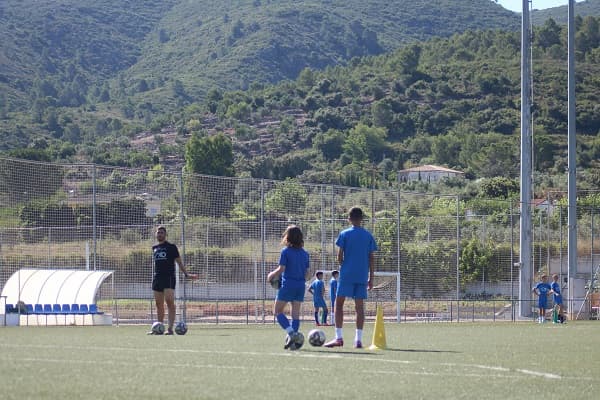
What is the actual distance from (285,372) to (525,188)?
26.5m

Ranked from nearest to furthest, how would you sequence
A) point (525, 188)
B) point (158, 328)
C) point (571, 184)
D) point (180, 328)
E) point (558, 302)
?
point (158, 328), point (180, 328), point (558, 302), point (525, 188), point (571, 184)

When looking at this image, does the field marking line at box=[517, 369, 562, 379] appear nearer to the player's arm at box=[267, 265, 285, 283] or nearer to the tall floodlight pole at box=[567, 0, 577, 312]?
the player's arm at box=[267, 265, 285, 283]

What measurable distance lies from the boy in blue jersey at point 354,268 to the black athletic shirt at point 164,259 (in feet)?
13.7

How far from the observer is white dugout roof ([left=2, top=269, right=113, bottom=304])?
28.1 metres

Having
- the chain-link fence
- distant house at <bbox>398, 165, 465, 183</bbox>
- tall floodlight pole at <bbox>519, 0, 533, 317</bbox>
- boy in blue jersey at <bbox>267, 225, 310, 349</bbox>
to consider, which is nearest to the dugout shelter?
the chain-link fence

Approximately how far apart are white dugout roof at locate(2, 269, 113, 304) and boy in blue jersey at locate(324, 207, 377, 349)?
540 inches

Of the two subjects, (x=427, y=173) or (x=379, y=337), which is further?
(x=427, y=173)

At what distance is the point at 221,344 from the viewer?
594 inches

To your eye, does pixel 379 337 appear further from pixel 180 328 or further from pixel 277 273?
pixel 180 328

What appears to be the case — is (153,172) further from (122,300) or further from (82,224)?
(122,300)

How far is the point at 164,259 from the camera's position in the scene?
18.6 metres

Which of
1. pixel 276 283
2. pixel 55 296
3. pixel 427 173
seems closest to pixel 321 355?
pixel 276 283

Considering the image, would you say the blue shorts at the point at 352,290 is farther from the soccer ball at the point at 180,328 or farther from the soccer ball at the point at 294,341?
the soccer ball at the point at 180,328

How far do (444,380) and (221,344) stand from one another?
553 centimetres
